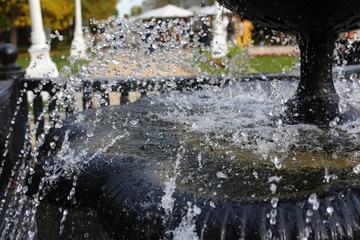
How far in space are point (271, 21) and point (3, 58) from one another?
12.5 feet

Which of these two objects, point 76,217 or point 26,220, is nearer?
point 76,217

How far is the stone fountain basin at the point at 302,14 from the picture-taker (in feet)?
7.48

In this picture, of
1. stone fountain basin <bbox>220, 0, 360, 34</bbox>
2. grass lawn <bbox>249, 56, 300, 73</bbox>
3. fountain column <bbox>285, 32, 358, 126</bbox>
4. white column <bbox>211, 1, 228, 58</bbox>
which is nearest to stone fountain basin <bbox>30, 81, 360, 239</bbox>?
fountain column <bbox>285, 32, 358, 126</bbox>

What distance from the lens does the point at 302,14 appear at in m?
2.35

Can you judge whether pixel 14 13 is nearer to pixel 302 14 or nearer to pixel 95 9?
pixel 95 9

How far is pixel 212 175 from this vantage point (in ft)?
6.26

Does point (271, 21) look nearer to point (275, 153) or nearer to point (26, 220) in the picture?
point (275, 153)

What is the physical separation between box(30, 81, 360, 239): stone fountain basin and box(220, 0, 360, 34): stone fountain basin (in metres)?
0.51

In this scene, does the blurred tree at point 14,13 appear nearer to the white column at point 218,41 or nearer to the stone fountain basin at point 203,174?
the white column at point 218,41

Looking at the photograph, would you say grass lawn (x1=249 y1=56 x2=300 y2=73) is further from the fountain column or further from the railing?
the fountain column

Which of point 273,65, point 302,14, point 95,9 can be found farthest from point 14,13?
point 302,14

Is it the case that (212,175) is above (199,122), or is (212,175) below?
below

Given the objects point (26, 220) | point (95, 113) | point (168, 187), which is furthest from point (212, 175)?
point (26, 220)

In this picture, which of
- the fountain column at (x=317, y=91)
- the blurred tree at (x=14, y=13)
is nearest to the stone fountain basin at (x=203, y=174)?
the fountain column at (x=317, y=91)
